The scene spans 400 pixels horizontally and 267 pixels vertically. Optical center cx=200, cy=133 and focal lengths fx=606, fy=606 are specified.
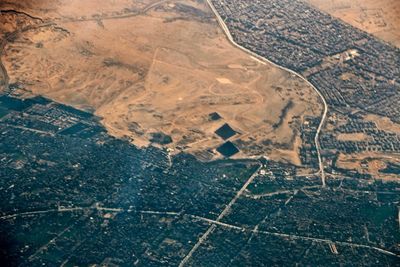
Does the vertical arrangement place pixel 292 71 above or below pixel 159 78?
above

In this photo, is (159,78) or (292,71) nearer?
(159,78)

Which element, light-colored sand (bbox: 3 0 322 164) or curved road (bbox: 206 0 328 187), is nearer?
curved road (bbox: 206 0 328 187)

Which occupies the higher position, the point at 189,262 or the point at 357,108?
the point at 357,108

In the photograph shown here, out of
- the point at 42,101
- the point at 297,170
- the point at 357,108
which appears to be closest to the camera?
the point at 297,170

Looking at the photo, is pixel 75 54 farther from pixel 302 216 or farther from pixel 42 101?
pixel 302 216

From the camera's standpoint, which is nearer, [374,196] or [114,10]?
[374,196]

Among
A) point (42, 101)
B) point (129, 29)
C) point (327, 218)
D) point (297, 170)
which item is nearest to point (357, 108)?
point (297, 170)

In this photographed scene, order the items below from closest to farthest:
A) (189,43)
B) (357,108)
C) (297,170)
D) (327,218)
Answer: (327,218)
(297,170)
(357,108)
(189,43)

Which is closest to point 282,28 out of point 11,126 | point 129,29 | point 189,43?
point 189,43

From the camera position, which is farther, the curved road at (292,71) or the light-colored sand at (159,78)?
the light-colored sand at (159,78)

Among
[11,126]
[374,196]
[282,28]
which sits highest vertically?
[282,28]

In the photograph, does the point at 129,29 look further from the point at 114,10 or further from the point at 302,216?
the point at 302,216
